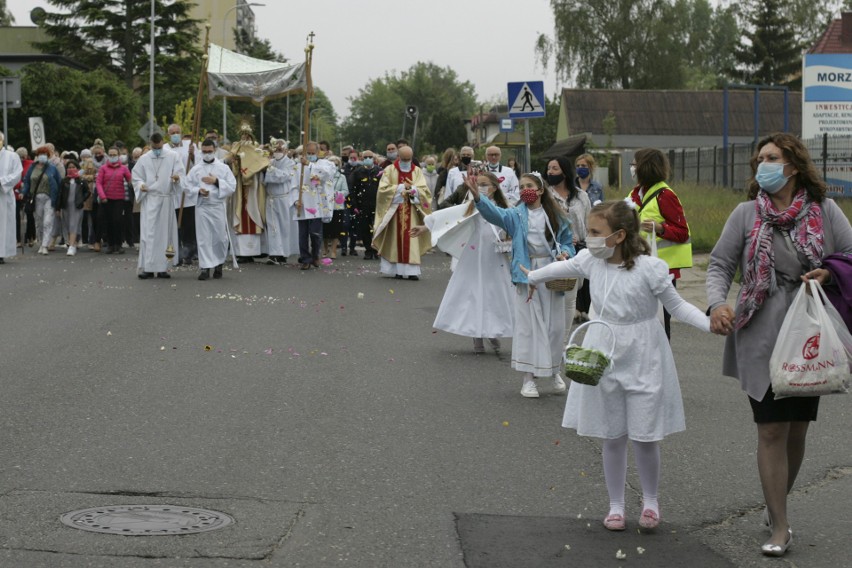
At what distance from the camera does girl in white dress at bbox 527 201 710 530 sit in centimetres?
600

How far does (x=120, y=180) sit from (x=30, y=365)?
1478 cm

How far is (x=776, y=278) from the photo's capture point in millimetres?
5746

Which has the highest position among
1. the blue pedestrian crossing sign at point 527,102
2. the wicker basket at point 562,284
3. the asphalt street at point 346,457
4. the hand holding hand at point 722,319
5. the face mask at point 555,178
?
the blue pedestrian crossing sign at point 527,102

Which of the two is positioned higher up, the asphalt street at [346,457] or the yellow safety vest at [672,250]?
the yellow safety vest at [672,250]

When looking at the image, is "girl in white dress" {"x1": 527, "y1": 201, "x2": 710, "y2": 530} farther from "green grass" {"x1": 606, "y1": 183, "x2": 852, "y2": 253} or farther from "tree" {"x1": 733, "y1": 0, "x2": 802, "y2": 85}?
"tree" {"x1": 733, "y1": 0, "x2": 802, "y2": 85}

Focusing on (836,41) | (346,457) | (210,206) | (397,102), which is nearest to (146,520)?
(346,457)

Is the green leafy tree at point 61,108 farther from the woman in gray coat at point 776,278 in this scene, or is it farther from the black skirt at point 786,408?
the black skirt at point 786,408

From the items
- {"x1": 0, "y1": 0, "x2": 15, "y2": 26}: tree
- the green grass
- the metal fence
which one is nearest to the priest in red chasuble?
the green grass

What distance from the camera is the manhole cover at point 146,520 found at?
5691mm

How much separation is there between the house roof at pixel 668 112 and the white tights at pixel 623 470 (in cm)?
7104

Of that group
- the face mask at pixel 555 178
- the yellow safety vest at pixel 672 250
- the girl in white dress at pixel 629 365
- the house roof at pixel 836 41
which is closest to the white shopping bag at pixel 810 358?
the girl in white dress at pixel 629 365

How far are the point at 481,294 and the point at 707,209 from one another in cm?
1678

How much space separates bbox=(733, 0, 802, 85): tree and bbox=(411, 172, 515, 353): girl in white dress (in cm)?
8299

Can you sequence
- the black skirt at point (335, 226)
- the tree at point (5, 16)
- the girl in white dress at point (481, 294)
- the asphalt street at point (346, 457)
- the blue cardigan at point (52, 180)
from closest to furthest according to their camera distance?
the asphalt street at point (346, 457) < the girl in white dress at point (481, 294) < the blue cardigan at point (52, 180) < the black skirt at point (335, 226) < the tree at point (5, 16)
